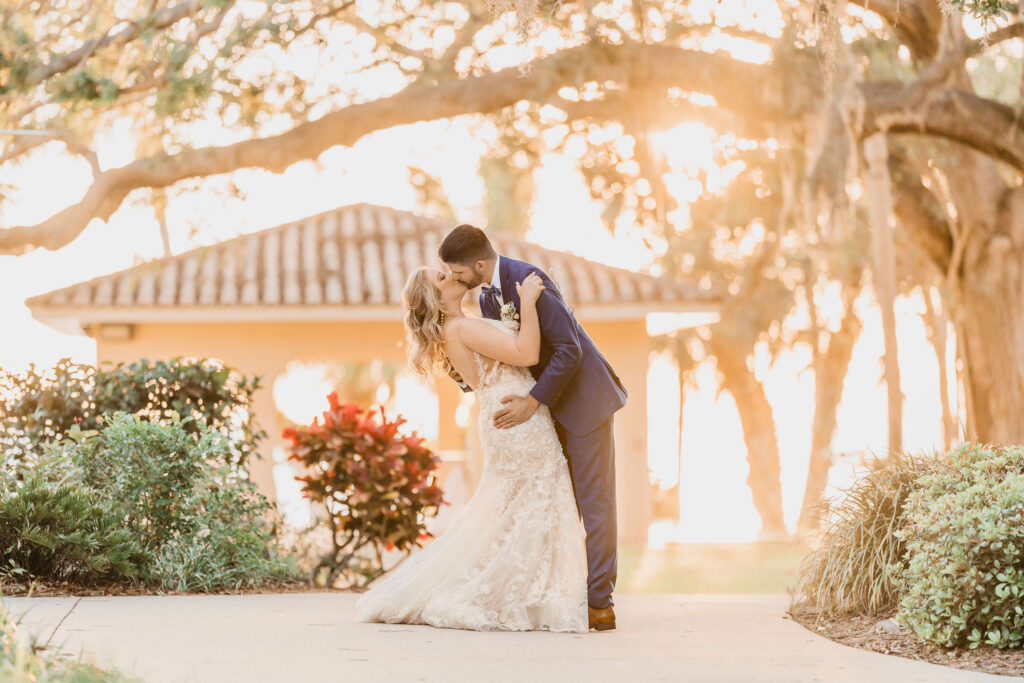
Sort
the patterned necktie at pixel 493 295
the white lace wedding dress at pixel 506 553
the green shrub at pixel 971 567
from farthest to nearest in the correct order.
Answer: the patterned necktie at pixel 493 295 < the white lace wedding dress at pixel 506 553 < the green shrub at pixel 971 567

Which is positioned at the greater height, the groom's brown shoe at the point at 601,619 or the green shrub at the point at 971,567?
the green shrub at the point at 971,567

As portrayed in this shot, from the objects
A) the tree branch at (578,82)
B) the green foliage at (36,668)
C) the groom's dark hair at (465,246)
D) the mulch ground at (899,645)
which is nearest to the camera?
the green foliage at (36,668)

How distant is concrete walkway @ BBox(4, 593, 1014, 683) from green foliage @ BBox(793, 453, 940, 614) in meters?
0.39

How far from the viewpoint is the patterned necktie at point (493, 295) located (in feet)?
23.7

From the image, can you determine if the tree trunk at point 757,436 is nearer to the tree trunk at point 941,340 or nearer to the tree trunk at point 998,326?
the tree trunk at point 941,340

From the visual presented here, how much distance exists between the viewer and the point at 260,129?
12.4 m

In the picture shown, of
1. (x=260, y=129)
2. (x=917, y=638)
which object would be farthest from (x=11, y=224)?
(x=917, y=638)

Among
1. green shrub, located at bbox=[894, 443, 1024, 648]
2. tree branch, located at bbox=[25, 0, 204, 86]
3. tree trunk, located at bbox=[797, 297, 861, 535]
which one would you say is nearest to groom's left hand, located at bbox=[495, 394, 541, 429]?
green shrub, located at bbox=[894, 443, 1024, 648]

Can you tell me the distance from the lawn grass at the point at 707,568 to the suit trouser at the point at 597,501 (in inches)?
162

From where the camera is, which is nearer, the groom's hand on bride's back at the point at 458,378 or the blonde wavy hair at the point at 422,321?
the blonde wavy hair at the point at 422,321

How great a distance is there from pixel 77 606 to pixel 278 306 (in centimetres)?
948

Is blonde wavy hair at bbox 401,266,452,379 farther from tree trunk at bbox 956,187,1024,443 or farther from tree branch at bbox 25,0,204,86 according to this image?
tree trunk at bbox 956,187,1024,443

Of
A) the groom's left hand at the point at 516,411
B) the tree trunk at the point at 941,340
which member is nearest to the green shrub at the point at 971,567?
the groom's left hand at the point at 516,411

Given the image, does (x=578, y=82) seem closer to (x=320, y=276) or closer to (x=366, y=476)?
(x=366, y=476)
